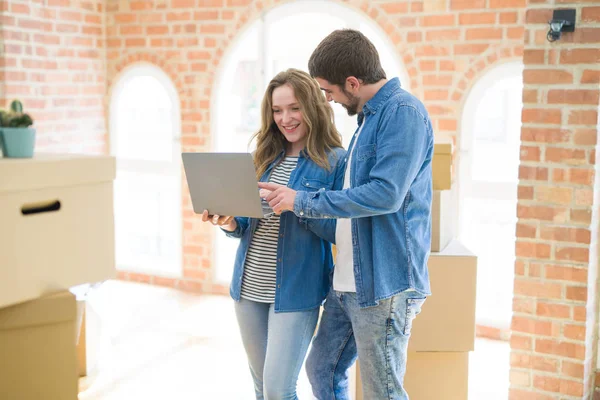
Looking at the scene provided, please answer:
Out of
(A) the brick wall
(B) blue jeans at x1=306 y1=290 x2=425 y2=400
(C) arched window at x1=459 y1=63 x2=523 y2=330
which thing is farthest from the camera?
(C) arched window at x1=459 y1=63 x2=523 y2=330

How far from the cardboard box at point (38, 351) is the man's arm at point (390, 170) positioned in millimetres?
753

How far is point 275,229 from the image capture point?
87.0 inches

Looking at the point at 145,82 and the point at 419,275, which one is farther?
the point at 145,82

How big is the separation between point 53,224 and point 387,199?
842 mm

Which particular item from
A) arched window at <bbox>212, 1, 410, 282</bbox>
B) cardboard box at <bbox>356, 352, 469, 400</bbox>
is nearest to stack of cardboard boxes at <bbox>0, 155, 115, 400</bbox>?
cardboard box at <bbox>356, 352, 469, 400</bbox>

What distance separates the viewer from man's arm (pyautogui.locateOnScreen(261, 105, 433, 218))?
1.81 meters

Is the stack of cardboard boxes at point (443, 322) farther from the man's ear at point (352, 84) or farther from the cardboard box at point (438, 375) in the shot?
the man's ear at point (352, 84)

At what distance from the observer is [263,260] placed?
7.21ft

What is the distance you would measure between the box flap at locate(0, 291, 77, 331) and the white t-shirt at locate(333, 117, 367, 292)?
78 cm

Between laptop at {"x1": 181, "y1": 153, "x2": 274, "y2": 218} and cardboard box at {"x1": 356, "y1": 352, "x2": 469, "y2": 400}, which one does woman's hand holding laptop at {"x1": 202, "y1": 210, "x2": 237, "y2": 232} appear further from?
cardboard box at {"x1": 356, "y1": 352, "x2": 469, "y2": 400}

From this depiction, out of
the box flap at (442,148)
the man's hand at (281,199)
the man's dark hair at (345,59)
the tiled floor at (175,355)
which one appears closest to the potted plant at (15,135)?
the man's hand at (281,199)

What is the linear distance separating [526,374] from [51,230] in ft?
7.18

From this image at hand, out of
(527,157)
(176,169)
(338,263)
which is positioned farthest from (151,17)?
(338,263)

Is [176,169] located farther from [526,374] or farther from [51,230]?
[51,230]
